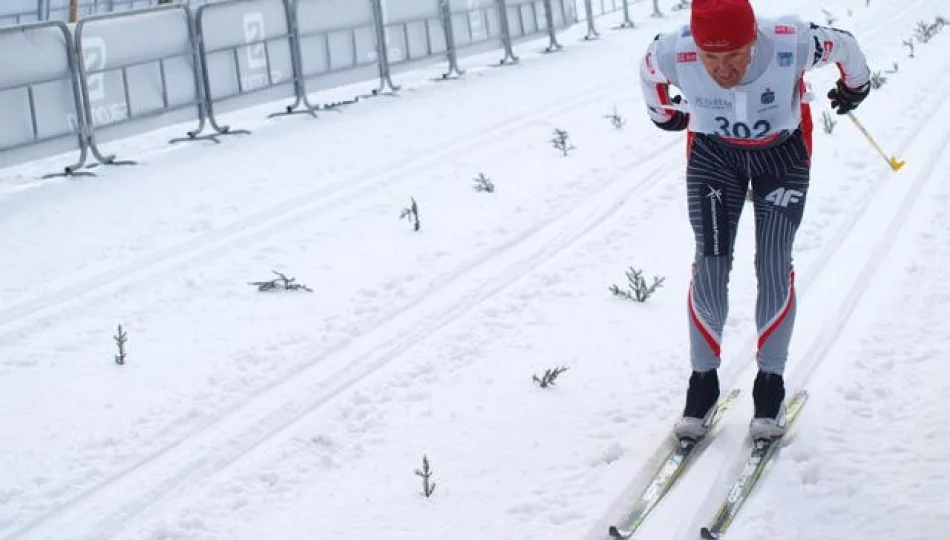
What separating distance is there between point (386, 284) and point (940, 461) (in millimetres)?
3643

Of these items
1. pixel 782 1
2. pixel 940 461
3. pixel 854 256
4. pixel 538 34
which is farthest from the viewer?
pixel 782 1

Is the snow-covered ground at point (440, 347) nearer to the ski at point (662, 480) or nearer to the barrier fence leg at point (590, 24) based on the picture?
the ski at point (662, 480)

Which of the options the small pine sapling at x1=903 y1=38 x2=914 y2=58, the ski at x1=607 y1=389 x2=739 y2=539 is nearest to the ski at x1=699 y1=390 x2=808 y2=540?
the ski at x1=607 y1=389 x2=739 y2=539

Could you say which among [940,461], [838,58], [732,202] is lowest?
[940,461]

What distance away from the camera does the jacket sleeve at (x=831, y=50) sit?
4754mm

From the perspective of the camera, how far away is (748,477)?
4695 mm

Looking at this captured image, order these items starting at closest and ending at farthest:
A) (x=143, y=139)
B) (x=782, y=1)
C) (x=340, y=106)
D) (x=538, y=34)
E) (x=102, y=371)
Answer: (x=102, y=371) → (x=143, y=139) → (x=340, y=106) → (x=538, y=34) → (x=782, y=1)

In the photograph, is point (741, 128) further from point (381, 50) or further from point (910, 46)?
point (910, 46)

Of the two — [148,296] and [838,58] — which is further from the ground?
[838,58]

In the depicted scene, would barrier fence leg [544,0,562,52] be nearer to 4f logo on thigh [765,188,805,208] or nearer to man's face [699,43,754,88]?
4f logo on thigh [765,188,805,208]

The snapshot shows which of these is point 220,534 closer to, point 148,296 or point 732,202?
point 732,202

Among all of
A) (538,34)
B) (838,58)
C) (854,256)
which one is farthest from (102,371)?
(538,34)

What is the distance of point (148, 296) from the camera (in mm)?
7516

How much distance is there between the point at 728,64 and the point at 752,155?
1.71 ft
